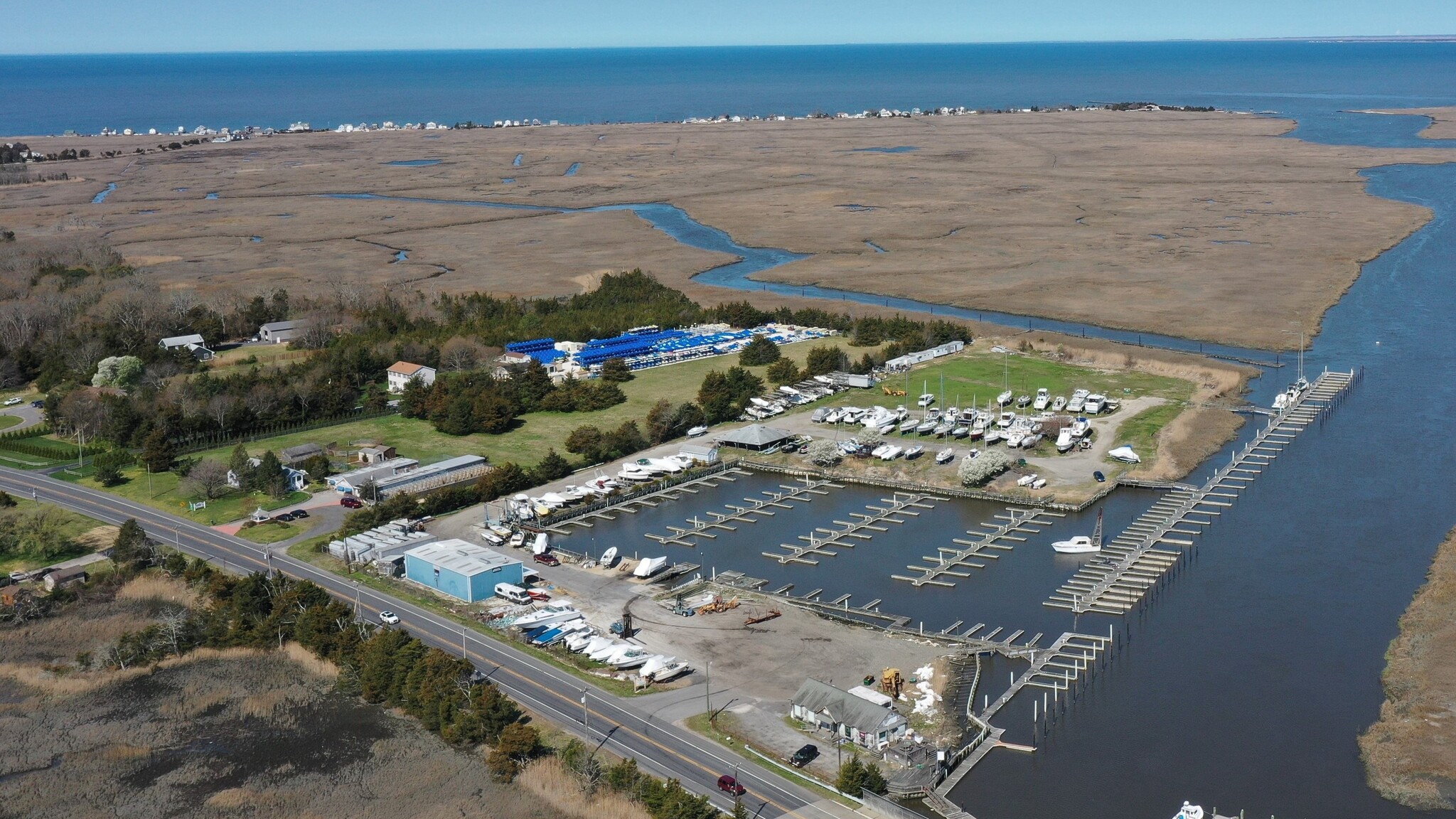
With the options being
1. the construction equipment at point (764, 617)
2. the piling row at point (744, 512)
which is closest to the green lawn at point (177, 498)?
the piling row at point (744, 512)

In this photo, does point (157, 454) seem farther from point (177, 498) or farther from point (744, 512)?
point (744, 512)

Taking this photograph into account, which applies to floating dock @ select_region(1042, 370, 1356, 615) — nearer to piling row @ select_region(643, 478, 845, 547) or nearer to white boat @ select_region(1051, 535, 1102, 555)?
white boat @ select_region(1051, 535, 1102, 555)

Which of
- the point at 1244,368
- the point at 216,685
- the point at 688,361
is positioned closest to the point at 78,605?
the point at 216,685

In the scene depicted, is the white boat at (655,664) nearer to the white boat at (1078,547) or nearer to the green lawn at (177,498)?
the white boat at (1078,547)

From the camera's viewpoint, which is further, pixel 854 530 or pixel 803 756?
pixel 854 530

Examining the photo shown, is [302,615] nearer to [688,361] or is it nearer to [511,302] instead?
[688,361]

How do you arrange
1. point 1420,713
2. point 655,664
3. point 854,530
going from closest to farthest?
point 1420,713 → point 655,664 → point 854,530

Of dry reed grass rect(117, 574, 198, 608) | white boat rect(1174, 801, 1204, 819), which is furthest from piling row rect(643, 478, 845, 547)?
white boat rect(1174, 801, 1204, 819)

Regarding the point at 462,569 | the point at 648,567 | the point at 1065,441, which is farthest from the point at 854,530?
the point at 462,569
